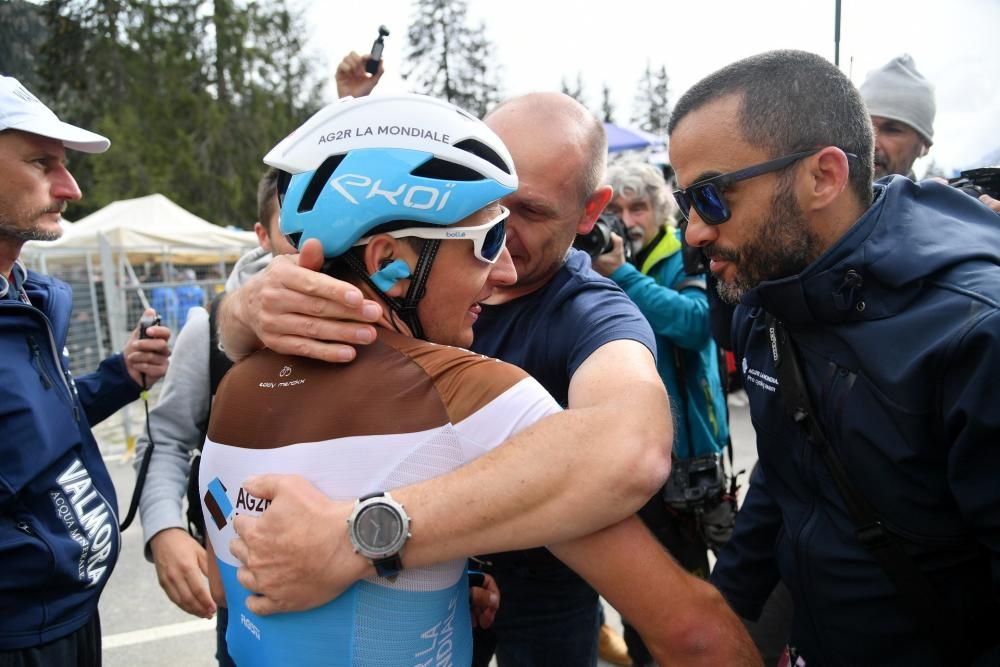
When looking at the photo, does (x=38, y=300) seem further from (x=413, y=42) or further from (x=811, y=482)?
(x=413, y=42)

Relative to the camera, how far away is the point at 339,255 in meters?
1.38

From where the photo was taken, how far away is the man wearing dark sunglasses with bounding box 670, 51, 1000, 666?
1.36 metres

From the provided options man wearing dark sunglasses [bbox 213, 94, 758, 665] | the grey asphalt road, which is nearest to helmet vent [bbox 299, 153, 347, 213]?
man wearing dark sunglasses [bbox 213, 94, 758, 665]

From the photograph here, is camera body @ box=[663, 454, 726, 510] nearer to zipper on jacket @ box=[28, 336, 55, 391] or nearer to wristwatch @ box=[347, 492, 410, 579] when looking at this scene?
wristwatch @ box=[347, 492, 410, 579]

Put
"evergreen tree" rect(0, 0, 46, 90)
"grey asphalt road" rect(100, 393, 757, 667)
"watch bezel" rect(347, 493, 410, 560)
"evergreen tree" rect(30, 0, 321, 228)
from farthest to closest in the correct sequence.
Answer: "evergreen tree" rect(30, 0, 321, 228) → "evergreen tree" rect(0, 0, 46, 90) → "grey asphalt road" rect(100, 393, 757, 667) → "watch bezel" rect(347, 493, 410, 560)

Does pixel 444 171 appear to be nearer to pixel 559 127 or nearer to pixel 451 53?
pixel 559 127

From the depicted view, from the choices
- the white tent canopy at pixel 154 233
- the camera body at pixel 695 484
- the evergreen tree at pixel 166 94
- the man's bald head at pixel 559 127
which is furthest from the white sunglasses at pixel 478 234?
the evergreen tree at pixel 166 94

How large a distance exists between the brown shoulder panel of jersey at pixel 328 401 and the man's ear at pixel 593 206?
46.1 inches

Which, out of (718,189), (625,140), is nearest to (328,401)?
(718,189)

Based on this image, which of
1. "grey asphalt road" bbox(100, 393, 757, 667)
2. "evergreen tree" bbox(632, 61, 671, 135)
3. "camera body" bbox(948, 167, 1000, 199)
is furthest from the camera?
"evergreen tree" bbox(632, 61, 671, 135)

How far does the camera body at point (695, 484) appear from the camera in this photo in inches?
123

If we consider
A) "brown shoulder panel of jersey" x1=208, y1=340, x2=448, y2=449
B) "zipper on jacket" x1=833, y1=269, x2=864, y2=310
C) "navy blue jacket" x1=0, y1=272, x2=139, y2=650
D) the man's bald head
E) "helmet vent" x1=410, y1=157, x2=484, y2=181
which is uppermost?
the man's bald head

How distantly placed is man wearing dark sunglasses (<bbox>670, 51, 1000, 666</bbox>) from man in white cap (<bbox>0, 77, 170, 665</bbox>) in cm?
214

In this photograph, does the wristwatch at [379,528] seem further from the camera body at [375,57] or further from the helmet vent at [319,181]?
the camera body at [375,57]
